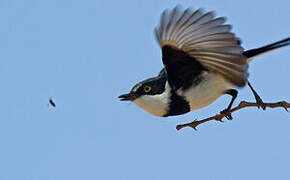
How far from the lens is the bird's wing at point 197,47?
5.46 meters

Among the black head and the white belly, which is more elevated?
the black head

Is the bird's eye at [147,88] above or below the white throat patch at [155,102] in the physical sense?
above

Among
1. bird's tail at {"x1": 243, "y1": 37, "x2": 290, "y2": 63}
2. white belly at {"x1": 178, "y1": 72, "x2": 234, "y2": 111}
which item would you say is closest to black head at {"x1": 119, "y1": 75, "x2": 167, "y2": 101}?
white belly at {"x1": 178, "y1": 72, "x2": 234, "y2": 111}

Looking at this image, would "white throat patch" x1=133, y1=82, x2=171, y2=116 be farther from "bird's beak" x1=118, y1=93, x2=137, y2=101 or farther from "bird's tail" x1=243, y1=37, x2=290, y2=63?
"bird's tail" x1=243, y1=37, x2=290, y2=63

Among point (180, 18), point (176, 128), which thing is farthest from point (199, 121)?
point (180, 18)

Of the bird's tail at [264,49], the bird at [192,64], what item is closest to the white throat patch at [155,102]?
the bird at [192,64]

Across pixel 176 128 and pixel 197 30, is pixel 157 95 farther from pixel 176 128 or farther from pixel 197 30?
pixel 197 30

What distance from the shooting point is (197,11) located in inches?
213

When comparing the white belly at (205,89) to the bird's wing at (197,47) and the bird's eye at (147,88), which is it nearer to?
the bird's wing at (197,47)

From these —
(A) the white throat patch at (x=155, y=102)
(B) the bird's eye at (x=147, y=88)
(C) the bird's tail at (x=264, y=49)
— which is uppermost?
(B) the bird's eye at (x=147, y=88)

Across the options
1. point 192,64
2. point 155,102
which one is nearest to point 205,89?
point 192,64

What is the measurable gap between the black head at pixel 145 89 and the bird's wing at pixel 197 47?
0.12 metres

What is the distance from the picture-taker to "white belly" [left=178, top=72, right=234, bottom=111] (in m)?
6.11

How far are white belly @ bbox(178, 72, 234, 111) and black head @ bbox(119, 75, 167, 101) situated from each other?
0.24 m
